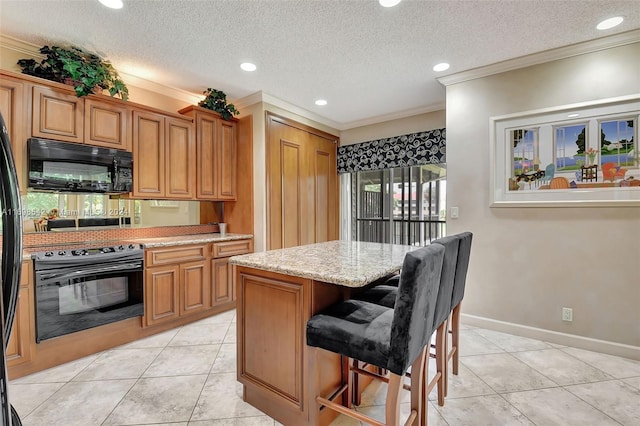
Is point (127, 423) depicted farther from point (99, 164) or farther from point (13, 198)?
point (99, 164)

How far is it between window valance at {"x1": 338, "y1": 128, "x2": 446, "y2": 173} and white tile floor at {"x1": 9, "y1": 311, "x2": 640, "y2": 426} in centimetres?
240

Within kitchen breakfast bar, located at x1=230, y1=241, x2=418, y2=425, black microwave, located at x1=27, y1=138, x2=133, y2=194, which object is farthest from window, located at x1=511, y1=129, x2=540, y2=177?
black microwave, located at x1=27, y1=138, x2=133, y2=194

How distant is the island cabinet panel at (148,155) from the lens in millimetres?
2953

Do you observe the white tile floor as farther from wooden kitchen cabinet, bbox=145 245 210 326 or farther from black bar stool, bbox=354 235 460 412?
wooden kitchen cabinet, bbox=145 245 210 326

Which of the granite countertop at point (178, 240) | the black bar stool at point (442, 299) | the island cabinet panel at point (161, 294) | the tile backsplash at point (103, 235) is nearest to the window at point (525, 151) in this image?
the black bar stool at point (442, 299)

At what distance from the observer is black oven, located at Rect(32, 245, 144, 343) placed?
222cm

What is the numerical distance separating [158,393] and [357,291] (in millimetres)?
1483

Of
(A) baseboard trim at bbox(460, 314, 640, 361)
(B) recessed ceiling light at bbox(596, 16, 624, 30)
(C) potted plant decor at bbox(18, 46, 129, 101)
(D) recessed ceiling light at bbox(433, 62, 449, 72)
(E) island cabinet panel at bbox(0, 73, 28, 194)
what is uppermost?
(D) recessed ceiling light at bbox(433, 62, 449, 72)

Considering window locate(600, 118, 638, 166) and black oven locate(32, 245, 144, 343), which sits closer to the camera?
black oven locate(32, 245, 144, 343)

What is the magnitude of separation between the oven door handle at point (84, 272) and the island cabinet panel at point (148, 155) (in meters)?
0.73

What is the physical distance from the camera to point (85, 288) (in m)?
2.43

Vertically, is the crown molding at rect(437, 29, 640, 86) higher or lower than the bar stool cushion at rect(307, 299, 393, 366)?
higher

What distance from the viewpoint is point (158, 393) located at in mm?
1978

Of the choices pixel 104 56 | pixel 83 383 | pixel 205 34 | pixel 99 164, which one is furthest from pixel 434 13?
pixel 83 383
